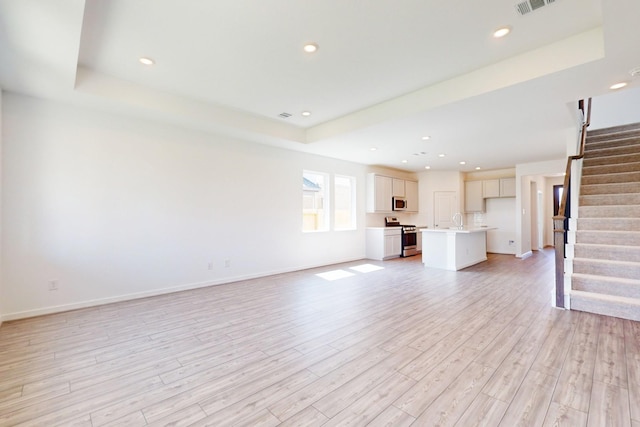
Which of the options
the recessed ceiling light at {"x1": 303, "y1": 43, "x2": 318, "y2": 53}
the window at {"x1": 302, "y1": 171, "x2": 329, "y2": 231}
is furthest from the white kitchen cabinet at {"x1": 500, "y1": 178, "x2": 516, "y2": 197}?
the recessed ceiling light at {"x1": 303, "y1": 43, "x2": 318, "y2": 53}

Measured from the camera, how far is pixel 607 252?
3.86 metres

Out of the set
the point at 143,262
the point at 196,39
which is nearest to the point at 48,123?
the point at 143,262

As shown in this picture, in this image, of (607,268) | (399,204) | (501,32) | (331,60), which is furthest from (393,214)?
(501,32)

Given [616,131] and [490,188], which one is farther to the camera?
[490,188]

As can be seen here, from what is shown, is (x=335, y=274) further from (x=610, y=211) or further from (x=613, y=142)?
(x=613, y=142)

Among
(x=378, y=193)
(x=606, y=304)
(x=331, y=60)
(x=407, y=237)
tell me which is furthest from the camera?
(x=407, y=237)

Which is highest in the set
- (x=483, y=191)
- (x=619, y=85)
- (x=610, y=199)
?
(x=619, y=85)

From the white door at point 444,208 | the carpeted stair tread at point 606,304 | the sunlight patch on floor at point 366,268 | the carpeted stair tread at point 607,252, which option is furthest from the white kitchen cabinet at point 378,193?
the carpeted stair tread at point 606,304

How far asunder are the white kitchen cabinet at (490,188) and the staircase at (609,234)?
321 centimetres

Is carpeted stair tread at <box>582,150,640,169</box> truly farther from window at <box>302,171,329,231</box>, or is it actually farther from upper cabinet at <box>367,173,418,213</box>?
window at <box>302,171,329,231</box>

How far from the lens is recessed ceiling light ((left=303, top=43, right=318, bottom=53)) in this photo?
2836 mm

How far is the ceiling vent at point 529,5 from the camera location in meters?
2.27

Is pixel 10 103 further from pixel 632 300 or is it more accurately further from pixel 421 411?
pixel 632 300

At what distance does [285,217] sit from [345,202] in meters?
2.19
